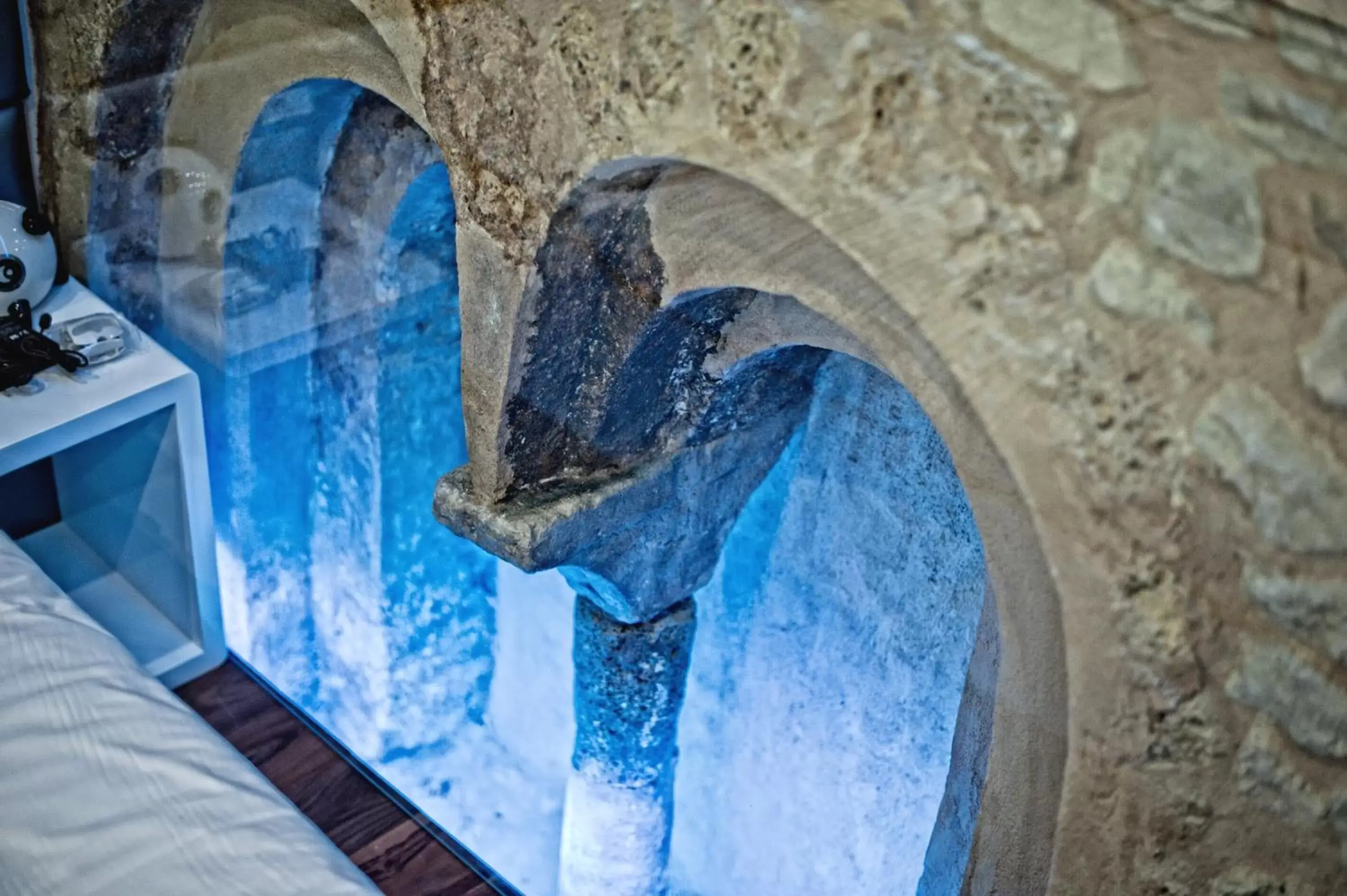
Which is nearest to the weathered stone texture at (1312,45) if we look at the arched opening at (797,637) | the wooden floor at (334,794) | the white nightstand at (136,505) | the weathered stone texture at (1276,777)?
the weathered stone texture at (1276,777)

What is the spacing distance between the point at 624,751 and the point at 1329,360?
187cm

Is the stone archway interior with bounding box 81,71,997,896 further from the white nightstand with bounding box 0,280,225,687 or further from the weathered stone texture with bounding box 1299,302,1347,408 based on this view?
the weathered stone texture with bounding box 1299,302,1347,408

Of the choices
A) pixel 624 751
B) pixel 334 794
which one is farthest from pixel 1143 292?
pixel 334 794

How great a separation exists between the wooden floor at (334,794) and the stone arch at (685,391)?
2.00 ft

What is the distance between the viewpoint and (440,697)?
3.59 metres

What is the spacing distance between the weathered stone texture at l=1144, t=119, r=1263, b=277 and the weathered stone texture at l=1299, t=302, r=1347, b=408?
0.08 m

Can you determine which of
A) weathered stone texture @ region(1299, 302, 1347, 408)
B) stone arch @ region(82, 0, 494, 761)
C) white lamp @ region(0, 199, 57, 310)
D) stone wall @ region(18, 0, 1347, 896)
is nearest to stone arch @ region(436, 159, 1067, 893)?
stone wall @ region(18, 0, 1347, 896)

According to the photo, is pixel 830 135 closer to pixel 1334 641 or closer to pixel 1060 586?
pixel 1060 586

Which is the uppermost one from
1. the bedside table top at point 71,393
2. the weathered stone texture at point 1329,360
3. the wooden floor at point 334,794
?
the weathered stone texture at point 1329,360

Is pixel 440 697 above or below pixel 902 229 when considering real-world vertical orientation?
below

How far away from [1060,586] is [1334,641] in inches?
10.1

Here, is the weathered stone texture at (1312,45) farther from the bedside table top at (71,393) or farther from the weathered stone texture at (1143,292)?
the bedside table top at (71,393)

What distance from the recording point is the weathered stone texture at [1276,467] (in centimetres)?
114

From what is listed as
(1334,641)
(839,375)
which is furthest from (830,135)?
(839,375)
